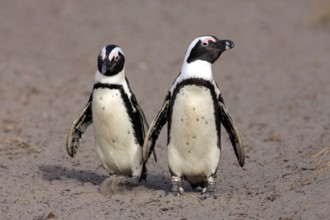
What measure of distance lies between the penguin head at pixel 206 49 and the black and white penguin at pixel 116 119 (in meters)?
0.55

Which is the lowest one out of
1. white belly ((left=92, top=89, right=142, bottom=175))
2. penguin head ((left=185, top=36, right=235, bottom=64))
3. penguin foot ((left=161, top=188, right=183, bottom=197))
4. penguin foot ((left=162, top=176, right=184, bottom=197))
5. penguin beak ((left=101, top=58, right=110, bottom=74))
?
penguin foot ((left=161, top=188, right=183, bottom=197))

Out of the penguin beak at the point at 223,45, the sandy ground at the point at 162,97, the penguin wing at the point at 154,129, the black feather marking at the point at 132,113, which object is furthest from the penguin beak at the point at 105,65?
the sandy ground at the point at 162,97

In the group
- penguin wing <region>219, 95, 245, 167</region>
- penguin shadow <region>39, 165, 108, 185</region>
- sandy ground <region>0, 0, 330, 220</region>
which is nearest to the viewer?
sandy ground <region>0, 0, 330, 220</region>

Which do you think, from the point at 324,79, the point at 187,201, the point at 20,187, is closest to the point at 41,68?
the point at 324,79

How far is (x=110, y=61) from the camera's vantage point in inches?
248

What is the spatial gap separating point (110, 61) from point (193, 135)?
0.82m

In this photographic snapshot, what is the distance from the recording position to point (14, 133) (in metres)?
8.50

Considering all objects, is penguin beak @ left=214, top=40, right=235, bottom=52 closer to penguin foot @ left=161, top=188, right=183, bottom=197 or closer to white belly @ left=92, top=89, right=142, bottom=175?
white belly @ left=92, top=89, right=142, bottom=175

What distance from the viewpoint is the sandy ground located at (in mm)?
6016

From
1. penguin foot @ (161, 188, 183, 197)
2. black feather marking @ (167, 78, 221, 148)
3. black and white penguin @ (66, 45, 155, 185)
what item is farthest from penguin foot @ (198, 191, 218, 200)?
black and white penguin @ (66, 45, 155, 185)

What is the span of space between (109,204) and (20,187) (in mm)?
889

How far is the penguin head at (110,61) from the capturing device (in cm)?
629

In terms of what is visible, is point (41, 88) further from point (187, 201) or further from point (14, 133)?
point (187, 201)

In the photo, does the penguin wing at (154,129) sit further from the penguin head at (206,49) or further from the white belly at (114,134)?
the penguin head at (206,49)
